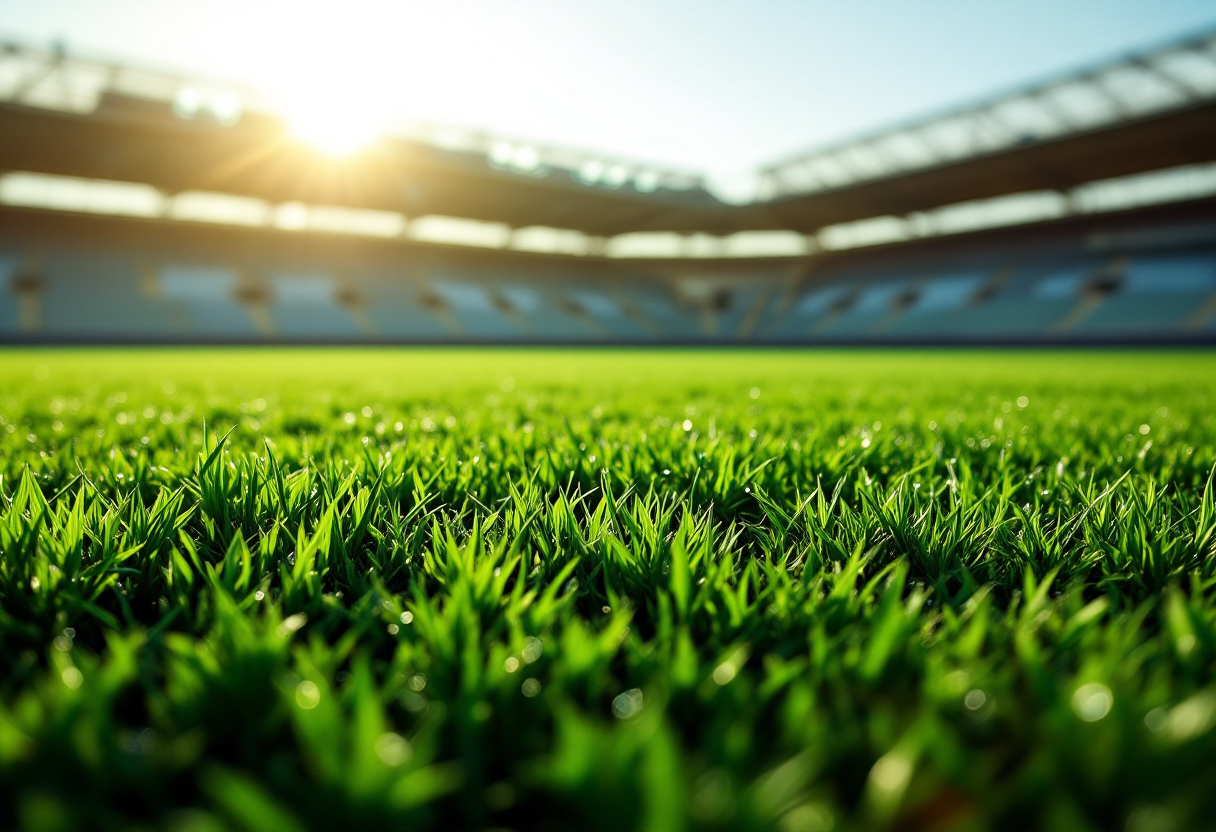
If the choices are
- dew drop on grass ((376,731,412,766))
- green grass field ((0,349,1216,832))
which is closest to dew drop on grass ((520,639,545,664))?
green grass field ((0,349,1216,832))

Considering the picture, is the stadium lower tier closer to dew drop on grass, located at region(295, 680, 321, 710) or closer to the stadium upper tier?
the stadium upper tier

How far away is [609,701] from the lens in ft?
2.24

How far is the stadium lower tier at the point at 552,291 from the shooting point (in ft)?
81.0

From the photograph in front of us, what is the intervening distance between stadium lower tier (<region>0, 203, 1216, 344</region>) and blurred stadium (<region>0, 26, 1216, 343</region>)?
0.37ft

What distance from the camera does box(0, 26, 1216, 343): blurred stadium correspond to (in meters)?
20.5

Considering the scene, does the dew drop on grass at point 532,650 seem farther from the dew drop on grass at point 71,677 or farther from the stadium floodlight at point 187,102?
the stadium floodlight at point 187,102

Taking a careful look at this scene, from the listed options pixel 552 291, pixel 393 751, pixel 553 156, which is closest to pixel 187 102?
pixel 553 156

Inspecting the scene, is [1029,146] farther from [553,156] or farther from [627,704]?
[627,704]

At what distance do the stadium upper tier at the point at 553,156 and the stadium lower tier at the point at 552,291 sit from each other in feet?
8.87

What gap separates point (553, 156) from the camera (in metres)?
26.9

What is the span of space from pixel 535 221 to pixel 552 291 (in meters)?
3.81

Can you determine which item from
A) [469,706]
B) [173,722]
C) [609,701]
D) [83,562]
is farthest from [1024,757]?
[83,562]

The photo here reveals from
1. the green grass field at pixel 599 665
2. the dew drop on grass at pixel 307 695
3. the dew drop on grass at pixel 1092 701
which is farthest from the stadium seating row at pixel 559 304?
the dew drop on grass at pixel 1092 701

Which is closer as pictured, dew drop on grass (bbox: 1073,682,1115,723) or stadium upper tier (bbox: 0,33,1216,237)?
dew drop on grass (bbox: 1073,682,1115,723)
